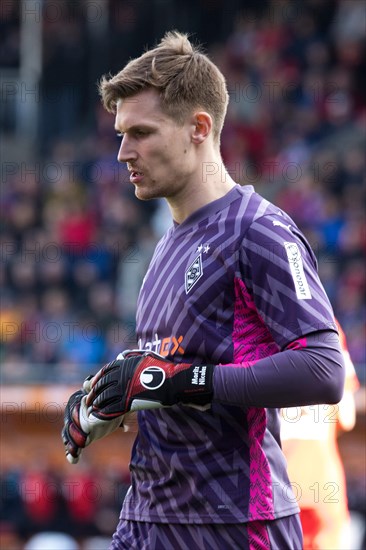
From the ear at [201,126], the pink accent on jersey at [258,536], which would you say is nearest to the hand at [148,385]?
the pink accent on jersey at [258,536]

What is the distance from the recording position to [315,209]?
41.1ft

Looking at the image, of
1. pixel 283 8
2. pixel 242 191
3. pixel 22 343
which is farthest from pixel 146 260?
pixel 242 191

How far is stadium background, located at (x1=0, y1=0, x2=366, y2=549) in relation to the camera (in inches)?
418

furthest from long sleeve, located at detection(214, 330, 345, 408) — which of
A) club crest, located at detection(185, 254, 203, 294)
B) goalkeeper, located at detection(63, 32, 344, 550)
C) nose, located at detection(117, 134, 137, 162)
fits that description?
nose, located at detection(117, 134, 137, 162)

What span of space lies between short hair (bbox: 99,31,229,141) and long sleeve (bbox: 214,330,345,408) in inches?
31.3

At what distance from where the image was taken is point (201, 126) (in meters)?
3.47

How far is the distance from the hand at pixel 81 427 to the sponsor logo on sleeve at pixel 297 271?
60 centimetres

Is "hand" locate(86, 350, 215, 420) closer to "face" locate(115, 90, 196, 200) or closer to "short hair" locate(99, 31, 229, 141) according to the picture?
"face" locate(115, 90, 196, 200)

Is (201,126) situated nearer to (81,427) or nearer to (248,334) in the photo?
(248,334)

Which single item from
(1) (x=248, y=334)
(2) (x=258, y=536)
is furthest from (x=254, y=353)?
(2) (x=258, y=536)

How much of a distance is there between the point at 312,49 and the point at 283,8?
129cm

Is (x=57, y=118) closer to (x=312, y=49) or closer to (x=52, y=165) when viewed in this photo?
(x=52, y=165)

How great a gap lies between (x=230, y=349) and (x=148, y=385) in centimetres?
25

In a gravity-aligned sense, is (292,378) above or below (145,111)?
below
